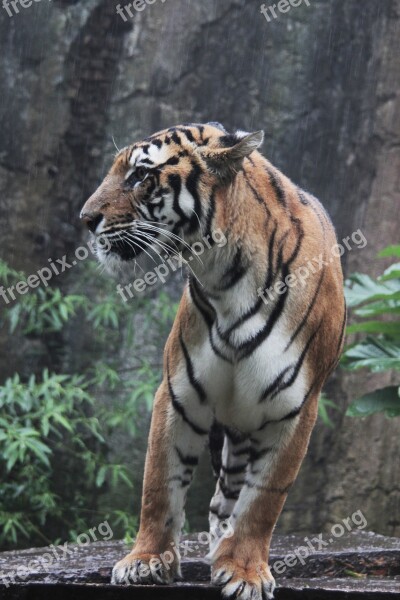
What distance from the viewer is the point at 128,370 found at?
6.58m

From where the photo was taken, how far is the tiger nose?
2973mm

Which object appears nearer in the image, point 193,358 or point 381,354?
point 193,358

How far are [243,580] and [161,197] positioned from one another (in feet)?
4.03

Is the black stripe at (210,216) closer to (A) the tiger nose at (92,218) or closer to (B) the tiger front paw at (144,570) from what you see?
(A) the tiger nose at (92,218)

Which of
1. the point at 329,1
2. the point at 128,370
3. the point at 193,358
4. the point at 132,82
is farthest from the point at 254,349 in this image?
the point at 329,1

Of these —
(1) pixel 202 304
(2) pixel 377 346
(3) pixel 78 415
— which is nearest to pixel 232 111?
(2) pixel 377 346

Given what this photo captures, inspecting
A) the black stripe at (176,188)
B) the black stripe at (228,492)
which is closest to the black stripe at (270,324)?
the black stripe at (176,188)

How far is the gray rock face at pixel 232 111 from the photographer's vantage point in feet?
21.6

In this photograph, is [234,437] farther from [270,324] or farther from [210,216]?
[210,216]

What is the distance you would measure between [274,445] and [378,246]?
3.70m

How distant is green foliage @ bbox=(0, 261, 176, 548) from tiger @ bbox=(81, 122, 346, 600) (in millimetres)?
2906

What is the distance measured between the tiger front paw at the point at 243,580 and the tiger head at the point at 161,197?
1.03 meters

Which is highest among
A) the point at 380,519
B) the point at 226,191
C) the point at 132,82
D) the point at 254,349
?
the point at 132,82

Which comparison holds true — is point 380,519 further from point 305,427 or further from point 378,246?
point 305,427
